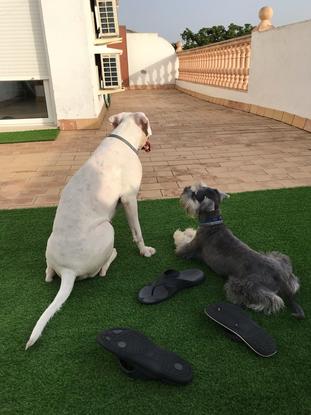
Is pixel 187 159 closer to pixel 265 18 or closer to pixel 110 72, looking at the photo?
pixel 110 72

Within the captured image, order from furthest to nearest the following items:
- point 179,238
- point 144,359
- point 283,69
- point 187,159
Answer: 1. point 283,69
2. point 187,159
3. point 179,238
4. point 144,359

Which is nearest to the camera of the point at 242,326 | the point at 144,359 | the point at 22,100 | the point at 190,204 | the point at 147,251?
the point at 144,359

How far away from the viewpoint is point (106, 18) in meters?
9.12

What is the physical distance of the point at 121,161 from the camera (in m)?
2.90

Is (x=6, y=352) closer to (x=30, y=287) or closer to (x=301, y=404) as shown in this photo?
(x=30, y=287)

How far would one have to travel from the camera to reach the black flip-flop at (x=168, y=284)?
2541 mm

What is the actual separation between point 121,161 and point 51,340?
59.6 inches

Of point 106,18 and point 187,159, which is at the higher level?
point 106,18

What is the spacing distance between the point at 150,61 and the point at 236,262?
21695 mm

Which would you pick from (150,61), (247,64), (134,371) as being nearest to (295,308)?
(134,371)

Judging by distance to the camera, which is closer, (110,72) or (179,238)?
(179,238)

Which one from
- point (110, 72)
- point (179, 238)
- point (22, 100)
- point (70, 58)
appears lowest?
point (179, 238)

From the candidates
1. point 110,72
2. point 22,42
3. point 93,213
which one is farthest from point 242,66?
point 93,213

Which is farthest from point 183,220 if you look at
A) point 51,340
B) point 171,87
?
point 171,87
